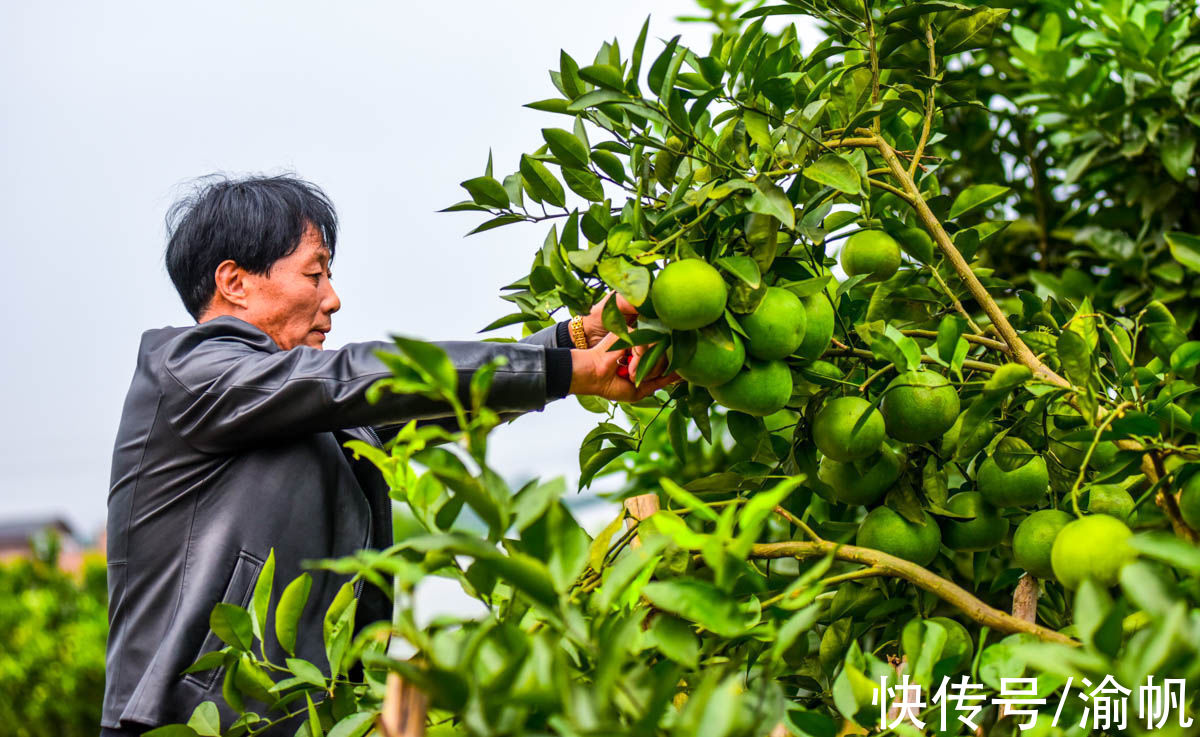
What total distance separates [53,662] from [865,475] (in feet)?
11.8

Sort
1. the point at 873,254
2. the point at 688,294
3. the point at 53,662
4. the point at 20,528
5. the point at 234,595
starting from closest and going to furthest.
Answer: the point at 688,294
the point at 873,254
the point at 234,595
the point at 53,662
the point at 20,528

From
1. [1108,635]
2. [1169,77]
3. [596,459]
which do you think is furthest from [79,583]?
[1108,635]

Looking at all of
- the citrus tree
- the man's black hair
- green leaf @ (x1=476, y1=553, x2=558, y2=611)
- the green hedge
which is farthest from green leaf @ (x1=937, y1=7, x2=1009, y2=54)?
the green hedge

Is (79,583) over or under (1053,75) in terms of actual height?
under

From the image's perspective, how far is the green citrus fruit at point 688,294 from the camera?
764 millimetres

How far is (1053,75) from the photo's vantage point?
150cm

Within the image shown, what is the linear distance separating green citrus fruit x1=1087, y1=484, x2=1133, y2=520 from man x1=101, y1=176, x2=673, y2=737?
39 centimetres

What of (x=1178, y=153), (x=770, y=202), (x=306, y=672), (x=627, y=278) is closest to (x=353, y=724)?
(x=306, y=672)

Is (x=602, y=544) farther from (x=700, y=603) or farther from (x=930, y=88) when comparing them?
(x=930, y=88)

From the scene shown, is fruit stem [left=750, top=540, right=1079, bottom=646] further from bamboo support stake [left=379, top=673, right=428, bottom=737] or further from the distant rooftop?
the distant rooftop

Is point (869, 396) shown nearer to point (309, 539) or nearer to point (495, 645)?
point (495, 645)

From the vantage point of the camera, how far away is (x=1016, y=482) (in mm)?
858

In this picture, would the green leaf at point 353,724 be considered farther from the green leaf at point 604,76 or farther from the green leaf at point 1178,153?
the green leaf at point 1178,153

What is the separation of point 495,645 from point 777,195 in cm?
41
